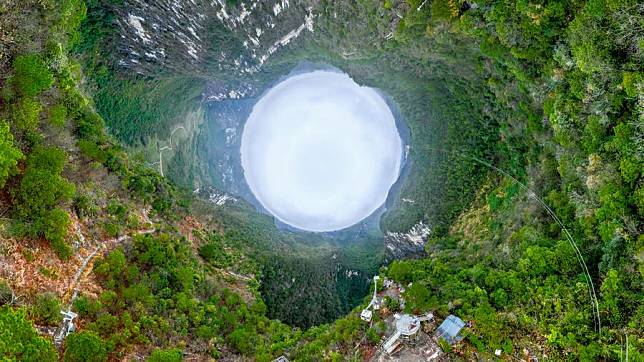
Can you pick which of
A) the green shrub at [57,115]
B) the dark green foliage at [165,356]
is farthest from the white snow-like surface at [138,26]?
the dark green foliage at [165,356]

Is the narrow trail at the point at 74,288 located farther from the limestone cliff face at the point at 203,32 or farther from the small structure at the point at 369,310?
the limestone cliff face at the point at 203,32

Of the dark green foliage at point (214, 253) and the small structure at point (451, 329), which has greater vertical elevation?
→ the small structure at point (451, 329)

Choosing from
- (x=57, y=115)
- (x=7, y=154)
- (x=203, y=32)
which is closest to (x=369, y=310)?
(x=7, y=154)

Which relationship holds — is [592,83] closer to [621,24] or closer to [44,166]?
[621,24]

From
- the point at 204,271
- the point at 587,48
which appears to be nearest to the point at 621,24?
the point at 587,48

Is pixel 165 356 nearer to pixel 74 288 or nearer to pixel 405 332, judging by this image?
pixel 74 288
